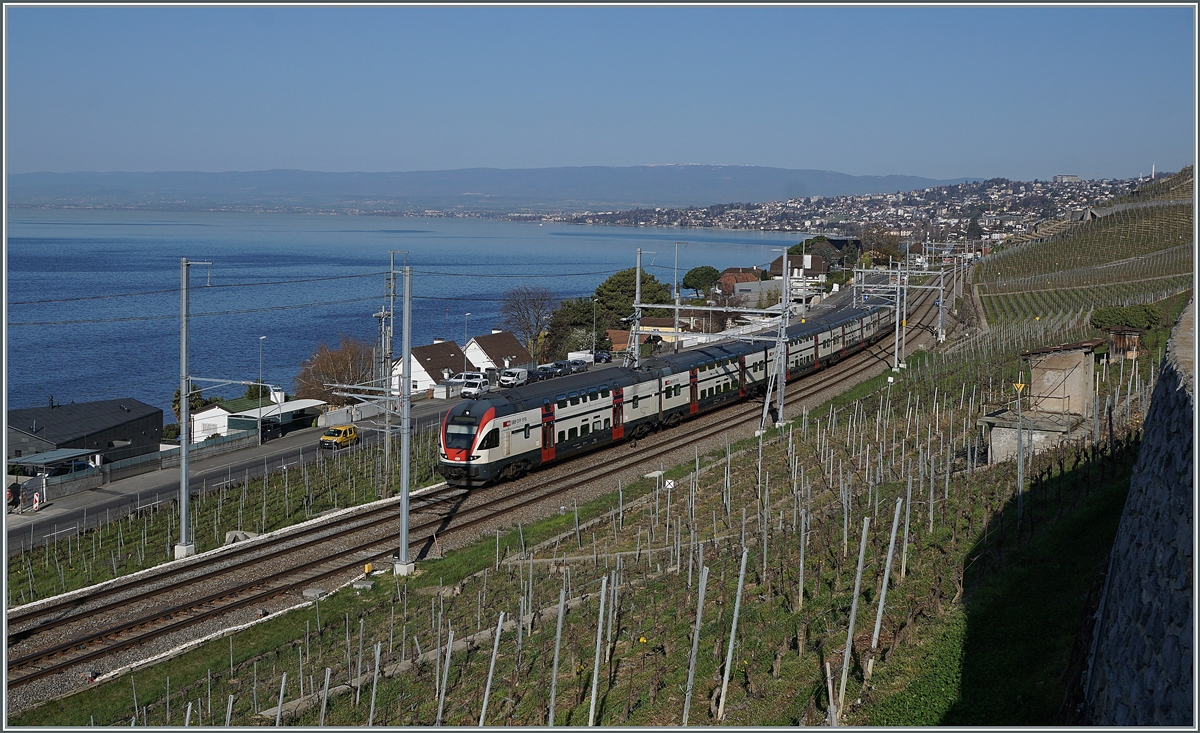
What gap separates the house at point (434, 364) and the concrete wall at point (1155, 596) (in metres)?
51.9

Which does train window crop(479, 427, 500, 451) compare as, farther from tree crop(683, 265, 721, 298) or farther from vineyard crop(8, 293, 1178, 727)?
tree crop(683, 265, 721, 298)

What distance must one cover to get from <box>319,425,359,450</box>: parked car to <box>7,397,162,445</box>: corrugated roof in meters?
10.2

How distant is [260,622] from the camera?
17.7 metres

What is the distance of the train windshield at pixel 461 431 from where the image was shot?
81.8 ft

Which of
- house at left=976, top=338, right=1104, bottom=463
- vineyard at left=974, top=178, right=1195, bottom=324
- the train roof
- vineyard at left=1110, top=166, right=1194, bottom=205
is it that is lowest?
the train roof

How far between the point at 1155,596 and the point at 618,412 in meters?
21.7

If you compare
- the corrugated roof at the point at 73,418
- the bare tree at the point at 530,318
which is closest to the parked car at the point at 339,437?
the corrugated roof at the point at 73,418

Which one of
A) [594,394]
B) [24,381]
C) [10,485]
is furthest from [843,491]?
[24,381]

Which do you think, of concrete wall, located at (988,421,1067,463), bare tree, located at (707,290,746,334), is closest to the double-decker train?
concrete wall, located at (988,421,1067,463)

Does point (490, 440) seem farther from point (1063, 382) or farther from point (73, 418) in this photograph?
point (73, 418)

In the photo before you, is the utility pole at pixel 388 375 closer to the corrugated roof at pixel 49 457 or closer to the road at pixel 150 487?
the road at pixel 150 487

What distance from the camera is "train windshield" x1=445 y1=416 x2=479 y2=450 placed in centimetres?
2494

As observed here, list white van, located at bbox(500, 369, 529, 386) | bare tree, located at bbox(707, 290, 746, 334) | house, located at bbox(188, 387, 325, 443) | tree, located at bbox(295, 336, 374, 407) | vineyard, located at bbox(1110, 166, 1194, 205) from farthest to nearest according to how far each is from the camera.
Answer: vineyard, located at bbox(1110, 166, 1194, 205)
bare tree, located at bbox(707, 290, 746, 334)
tree, located at bbox(295, 336, 374, 407)
white van, located at bbox(500, 369, 529, 386)
house, located at bbox(188, 387, 325, 443)

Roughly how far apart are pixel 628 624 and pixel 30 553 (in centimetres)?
1532
